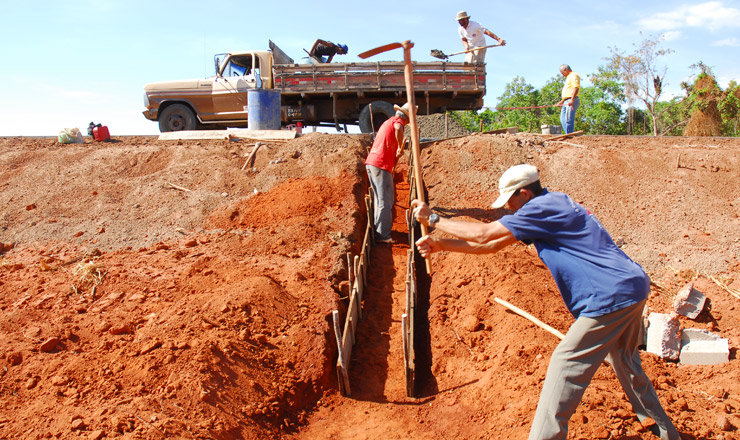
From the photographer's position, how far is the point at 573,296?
109 inches

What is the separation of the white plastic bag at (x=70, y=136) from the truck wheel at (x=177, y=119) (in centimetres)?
160

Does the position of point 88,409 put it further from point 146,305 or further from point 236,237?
point 236,237

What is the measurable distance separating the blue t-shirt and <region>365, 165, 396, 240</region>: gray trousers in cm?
406

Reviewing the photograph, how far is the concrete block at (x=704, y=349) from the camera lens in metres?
4.19

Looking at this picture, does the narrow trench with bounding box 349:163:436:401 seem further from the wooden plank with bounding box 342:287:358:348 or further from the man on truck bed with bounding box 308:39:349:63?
the man on truck bed with bounding box 308:39:349:63

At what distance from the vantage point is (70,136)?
10.6m

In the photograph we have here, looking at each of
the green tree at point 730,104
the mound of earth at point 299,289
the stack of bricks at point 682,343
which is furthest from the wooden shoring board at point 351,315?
the green tree at point 730,104

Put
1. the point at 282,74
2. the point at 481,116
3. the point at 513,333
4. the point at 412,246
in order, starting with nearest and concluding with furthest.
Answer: the point at 513,333, the point at 412,246, the point at 282,74, the point at 481,116

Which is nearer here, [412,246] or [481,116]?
[412,246]

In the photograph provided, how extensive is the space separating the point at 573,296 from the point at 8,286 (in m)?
5.46

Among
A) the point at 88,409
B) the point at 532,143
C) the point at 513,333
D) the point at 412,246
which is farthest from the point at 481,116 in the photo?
the point at 88,409

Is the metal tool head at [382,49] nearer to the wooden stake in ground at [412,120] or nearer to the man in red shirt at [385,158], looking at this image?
the wooden stake in ground at [412,120]

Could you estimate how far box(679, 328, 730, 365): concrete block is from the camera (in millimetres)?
4191

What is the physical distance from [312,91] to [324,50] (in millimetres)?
1995
